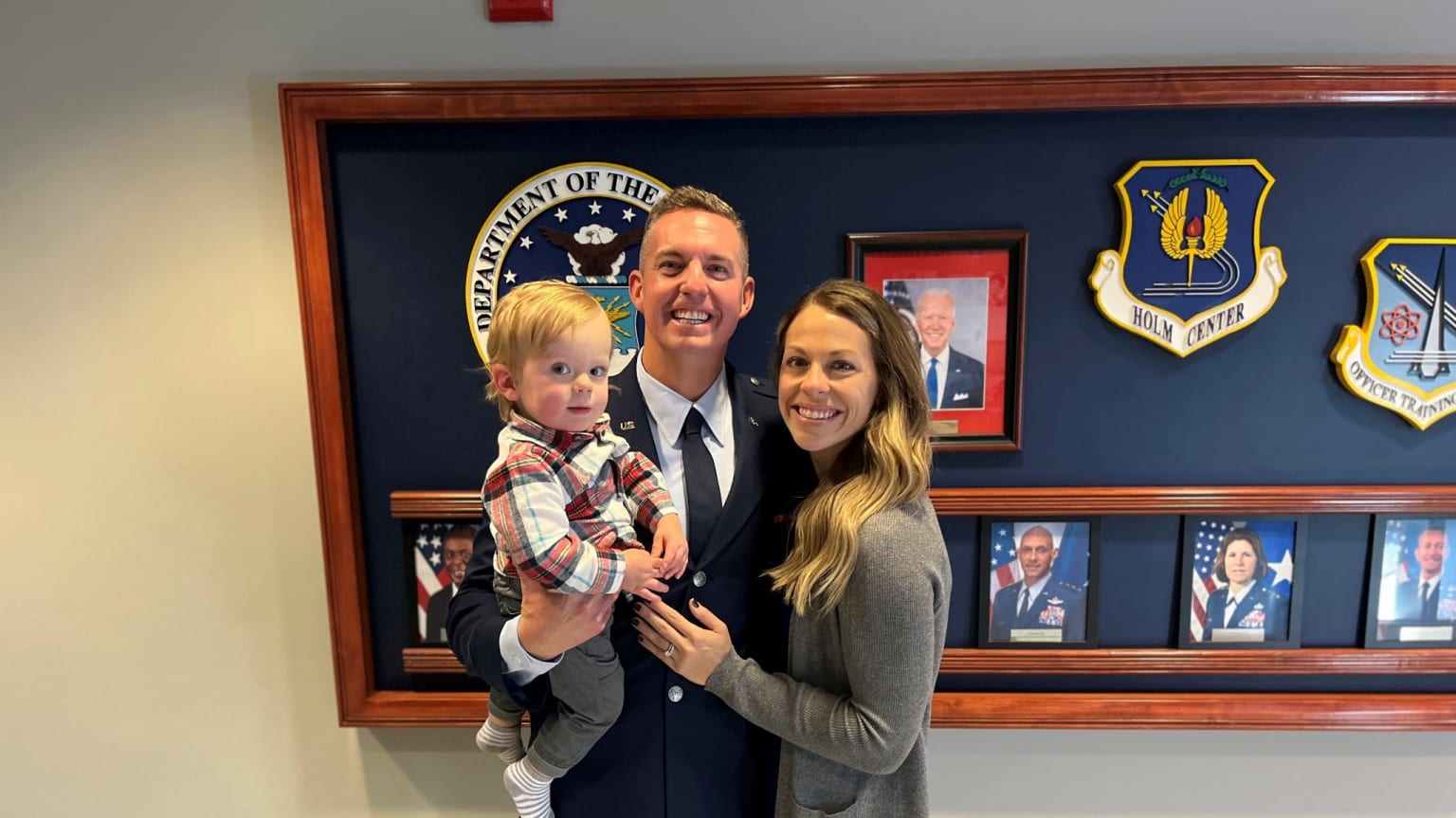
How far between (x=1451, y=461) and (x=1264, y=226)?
80 cm

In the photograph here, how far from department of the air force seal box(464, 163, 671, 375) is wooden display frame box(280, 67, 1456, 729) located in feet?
0.52

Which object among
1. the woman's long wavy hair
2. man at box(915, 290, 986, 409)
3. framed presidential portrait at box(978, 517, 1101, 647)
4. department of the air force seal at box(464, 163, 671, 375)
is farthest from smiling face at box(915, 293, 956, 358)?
department of the air force seal at box(464, 163, 671, 375)

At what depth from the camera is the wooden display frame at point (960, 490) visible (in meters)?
1.67

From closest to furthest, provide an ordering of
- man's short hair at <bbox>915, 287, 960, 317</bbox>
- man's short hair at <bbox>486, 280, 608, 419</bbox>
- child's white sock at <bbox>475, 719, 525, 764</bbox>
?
man's short hair at <bbox>486, 280, 608, 419</bbox> < child's white sock at <bbox>475, 719, 525, 764</bbox> < man's short hair at <bbox>915, 287, 960, 317</bbox>

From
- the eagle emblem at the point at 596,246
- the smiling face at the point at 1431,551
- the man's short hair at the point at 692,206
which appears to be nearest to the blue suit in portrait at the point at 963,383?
the man's short hair at the point at 692,206

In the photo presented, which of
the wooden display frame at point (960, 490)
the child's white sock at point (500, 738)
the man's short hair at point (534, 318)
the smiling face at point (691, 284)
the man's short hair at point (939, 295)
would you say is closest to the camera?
the man's short hair at point (534, 318)

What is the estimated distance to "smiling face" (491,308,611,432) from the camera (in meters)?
1.11

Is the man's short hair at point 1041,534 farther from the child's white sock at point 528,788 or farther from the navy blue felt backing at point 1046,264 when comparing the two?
the child's white sock at point 528,788

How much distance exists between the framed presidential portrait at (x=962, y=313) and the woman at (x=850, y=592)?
0.60m

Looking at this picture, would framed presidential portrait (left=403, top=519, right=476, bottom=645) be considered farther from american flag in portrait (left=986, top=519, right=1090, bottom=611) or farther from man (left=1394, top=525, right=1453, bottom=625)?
man (left=1394, top=525, right=1453, bottom=625)

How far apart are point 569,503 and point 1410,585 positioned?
2204mm

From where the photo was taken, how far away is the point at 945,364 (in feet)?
5.92

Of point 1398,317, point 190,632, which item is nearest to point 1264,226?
point 1398,317

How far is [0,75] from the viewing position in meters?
1.78
